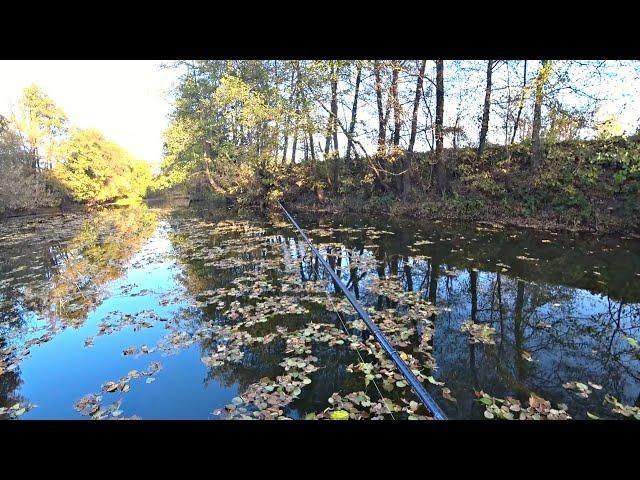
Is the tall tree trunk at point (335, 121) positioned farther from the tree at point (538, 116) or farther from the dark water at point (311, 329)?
the dark water at point (311, 329)

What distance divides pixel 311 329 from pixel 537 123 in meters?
12.7

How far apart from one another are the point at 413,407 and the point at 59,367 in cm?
448

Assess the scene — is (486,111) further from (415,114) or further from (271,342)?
(271,342)

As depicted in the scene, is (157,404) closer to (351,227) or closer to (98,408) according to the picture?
(98,408)

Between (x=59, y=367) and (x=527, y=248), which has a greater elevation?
(x=527, y=248)

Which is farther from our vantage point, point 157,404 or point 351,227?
point 351,227

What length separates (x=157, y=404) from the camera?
3.66 m

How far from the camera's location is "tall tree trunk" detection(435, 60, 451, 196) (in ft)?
46.4

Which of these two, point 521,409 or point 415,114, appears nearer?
point 521,409

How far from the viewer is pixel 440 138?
1493 centimetres

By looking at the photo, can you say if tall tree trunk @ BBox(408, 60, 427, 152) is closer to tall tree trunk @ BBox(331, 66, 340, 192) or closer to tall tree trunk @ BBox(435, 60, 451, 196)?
tall tree trunk @ BBox(435, 60, 451, 196)

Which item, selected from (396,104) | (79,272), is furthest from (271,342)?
(396,104)

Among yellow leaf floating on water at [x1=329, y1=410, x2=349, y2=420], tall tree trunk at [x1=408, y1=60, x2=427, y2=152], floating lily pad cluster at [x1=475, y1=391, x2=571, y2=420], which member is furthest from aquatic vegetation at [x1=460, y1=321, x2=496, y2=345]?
tall tree trunk at [x1=408, y1=60, x2=427, y2=152]
